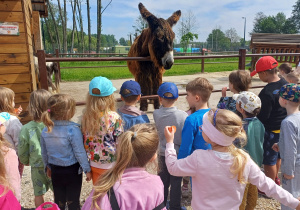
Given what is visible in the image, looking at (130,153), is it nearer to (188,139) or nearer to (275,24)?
(188,139)

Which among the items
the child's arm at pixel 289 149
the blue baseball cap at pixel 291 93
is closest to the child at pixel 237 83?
the blue baseball cap at pixel 291 93

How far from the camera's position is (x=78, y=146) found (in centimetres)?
199

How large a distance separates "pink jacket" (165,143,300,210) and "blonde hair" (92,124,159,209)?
32 centimetres

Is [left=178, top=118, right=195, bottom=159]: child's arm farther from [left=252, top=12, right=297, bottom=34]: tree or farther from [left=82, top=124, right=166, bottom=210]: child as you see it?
[left=252, top=12, right=297, bottom=34]: tree

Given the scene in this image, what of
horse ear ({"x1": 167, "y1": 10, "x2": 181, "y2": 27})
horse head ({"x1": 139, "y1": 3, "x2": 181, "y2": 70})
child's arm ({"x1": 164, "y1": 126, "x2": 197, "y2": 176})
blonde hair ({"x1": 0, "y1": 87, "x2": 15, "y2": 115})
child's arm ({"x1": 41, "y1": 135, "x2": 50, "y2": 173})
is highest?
horse ear ({"x1": 167, "y1": 10, "x2": 181, "y2": 27})

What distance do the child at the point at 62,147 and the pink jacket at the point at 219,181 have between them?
902 mm

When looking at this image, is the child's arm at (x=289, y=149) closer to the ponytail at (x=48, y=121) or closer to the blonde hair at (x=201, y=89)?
the blonde hair at (x=201, y=89)

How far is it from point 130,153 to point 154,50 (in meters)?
3.53

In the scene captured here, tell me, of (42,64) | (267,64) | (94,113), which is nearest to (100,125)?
(94,113)

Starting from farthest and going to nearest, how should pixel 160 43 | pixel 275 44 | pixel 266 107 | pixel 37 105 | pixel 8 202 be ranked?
pixel 275 44, pixel 160 43, pixel 266 107, pixel 37 105, pixel 8 202

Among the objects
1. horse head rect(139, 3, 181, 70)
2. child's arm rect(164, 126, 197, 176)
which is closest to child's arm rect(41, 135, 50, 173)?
child's arm rect(164, 126, 197, 176)

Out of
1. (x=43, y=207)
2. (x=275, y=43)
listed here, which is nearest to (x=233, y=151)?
(x=43, y=207)

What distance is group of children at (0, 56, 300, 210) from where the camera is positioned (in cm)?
124

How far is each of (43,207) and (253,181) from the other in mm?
1218
